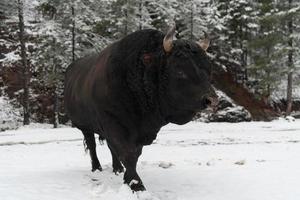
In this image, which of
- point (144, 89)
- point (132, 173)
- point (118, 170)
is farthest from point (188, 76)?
point (118, 170)

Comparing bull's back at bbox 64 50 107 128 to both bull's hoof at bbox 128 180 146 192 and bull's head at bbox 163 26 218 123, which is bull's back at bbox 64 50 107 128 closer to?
bull's head at bbox 163 26 218 123

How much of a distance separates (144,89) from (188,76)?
0.90m

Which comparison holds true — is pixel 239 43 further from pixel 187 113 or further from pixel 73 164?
pixel 187 113

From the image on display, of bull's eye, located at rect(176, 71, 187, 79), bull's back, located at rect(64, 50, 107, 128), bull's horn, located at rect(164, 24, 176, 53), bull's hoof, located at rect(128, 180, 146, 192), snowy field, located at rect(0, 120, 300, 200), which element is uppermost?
bull's horn, located at rect(164, 24, 176, 53)

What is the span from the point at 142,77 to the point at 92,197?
6.30 ft

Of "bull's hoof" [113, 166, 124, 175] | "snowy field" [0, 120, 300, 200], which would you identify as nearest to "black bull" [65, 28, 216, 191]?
"snowy field" [0, 120, 300, 200]

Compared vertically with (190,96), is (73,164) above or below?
below

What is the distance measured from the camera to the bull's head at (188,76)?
21.0 ft

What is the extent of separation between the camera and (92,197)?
6.96m

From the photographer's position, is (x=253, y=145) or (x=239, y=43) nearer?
(x=253, y=145)

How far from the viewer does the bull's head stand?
6.41 metres

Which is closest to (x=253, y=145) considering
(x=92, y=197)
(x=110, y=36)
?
(x=92, y=197)

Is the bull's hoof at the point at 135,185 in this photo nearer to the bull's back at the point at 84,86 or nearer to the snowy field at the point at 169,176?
the snowy field at the point at 169,176

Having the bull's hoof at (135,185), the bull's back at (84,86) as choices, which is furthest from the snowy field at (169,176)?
the bull's back at (84,86)
